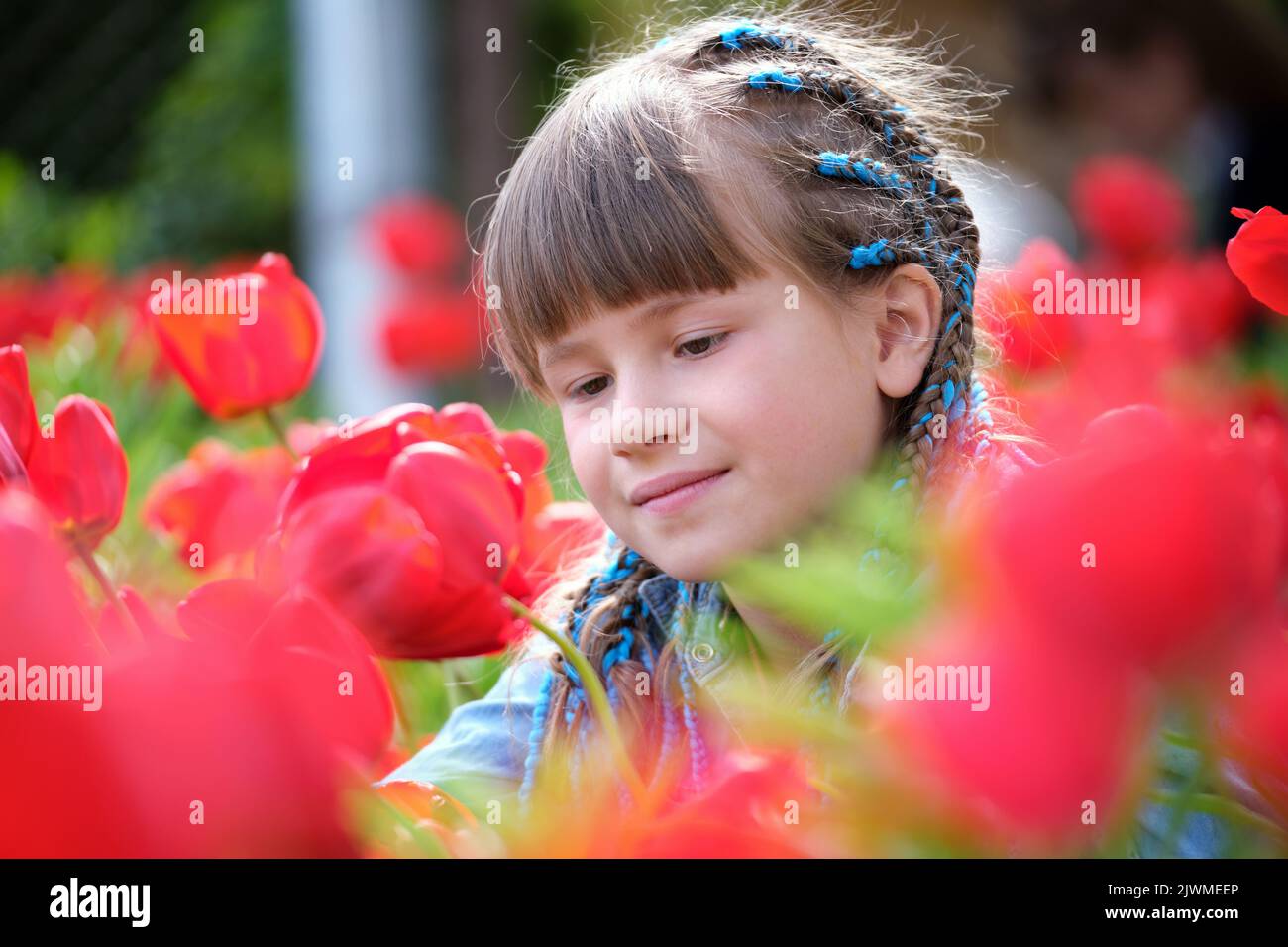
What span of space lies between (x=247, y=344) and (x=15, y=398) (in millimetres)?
364

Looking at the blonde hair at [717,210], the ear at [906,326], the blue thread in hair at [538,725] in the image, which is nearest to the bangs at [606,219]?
the blonde hair at [717,210]

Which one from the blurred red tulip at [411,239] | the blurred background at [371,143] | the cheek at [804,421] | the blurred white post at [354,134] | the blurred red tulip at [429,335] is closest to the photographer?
the cheek at [804,421]

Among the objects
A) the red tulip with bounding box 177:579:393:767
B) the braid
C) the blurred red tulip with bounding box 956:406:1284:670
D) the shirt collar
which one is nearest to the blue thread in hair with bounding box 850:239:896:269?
the braid

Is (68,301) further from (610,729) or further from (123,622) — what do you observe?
(610,729)

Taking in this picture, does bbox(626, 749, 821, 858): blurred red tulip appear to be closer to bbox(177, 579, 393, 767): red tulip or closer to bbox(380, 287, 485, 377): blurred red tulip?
bbox(177, 579, 393, 767): red tulip

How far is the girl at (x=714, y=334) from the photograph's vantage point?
2.36 feet

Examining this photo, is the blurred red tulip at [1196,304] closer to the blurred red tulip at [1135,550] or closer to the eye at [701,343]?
the eye at [701,343]

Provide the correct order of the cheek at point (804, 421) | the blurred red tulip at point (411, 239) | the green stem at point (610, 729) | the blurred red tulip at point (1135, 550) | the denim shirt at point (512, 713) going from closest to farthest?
the blurred red tulip at point (1135, 550)
the green stem at point (610, 729)
the denim shirt at point (512, 713)
the cheek at point (804, 421)
the blurred red tulip at point (411, 239)

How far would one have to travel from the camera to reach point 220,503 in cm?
67

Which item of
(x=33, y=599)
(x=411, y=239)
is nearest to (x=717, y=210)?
(x=33, y=599)

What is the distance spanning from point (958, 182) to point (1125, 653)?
0.84 metres

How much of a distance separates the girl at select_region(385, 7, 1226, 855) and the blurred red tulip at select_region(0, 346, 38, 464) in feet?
0.83

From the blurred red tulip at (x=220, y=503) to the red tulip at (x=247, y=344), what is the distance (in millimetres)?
56

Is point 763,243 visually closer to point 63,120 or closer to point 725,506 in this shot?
point 725,506
